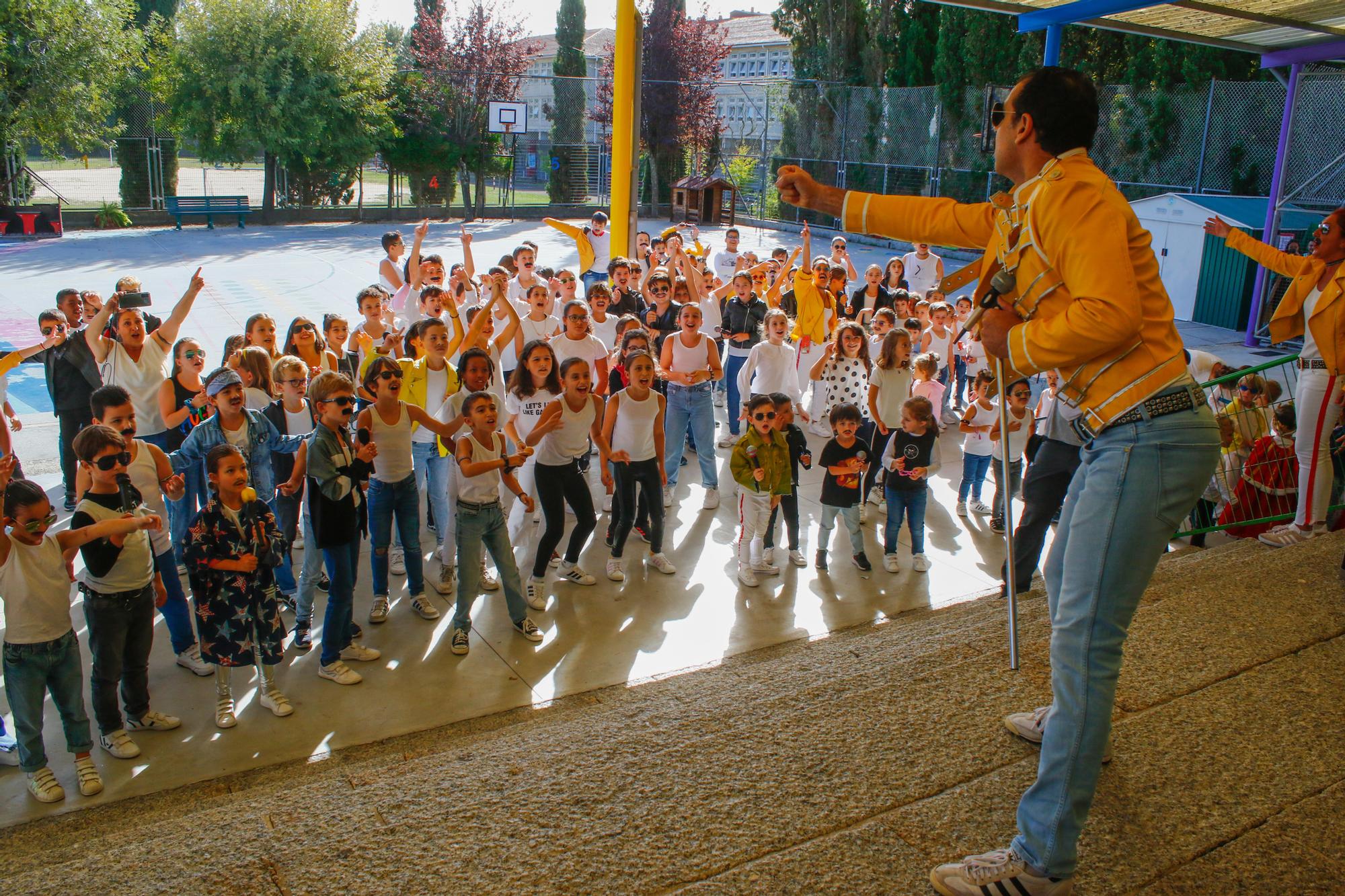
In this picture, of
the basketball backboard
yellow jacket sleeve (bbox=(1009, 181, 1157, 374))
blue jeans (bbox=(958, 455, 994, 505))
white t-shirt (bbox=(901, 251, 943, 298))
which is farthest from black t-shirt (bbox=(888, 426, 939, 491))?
the basketball backboard

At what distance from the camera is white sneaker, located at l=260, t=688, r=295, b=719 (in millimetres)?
4988

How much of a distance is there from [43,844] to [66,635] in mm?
882

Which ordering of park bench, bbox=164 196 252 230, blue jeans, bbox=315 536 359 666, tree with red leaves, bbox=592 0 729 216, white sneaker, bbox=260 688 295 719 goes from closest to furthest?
white sneaker, bbox=260 688 295 719
blue jeans, bbox=315 536 359 666
park bench, bbox=164 196 252 230
tree with red leaves, bbox=592 0 729 216

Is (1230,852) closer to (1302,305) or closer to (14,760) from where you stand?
(1302,305)

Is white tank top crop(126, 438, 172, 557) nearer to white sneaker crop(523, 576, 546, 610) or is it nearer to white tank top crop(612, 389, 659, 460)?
white sneaker crop(523, 576, 546, 610)

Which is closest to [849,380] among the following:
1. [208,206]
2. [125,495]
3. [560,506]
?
[560,506]

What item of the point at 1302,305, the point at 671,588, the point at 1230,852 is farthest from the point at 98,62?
the point at 1230,852

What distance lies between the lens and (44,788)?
13.9 feet

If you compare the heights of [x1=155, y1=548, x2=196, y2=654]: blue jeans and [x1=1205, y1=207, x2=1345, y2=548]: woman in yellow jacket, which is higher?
[x1=1205, y1=207, x2=1345, y2=548]: woman in yellow jacket

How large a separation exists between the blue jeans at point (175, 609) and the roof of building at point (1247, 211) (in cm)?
1606

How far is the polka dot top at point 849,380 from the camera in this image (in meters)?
8.98

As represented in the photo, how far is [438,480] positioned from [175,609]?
1954 millimetres

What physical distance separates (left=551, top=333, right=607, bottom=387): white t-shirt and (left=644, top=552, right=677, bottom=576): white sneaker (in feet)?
5.07

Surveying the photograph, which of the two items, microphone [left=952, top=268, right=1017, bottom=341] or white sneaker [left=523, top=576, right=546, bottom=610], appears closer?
microphone [left=952, top=268, right=1017, bottom=341]
